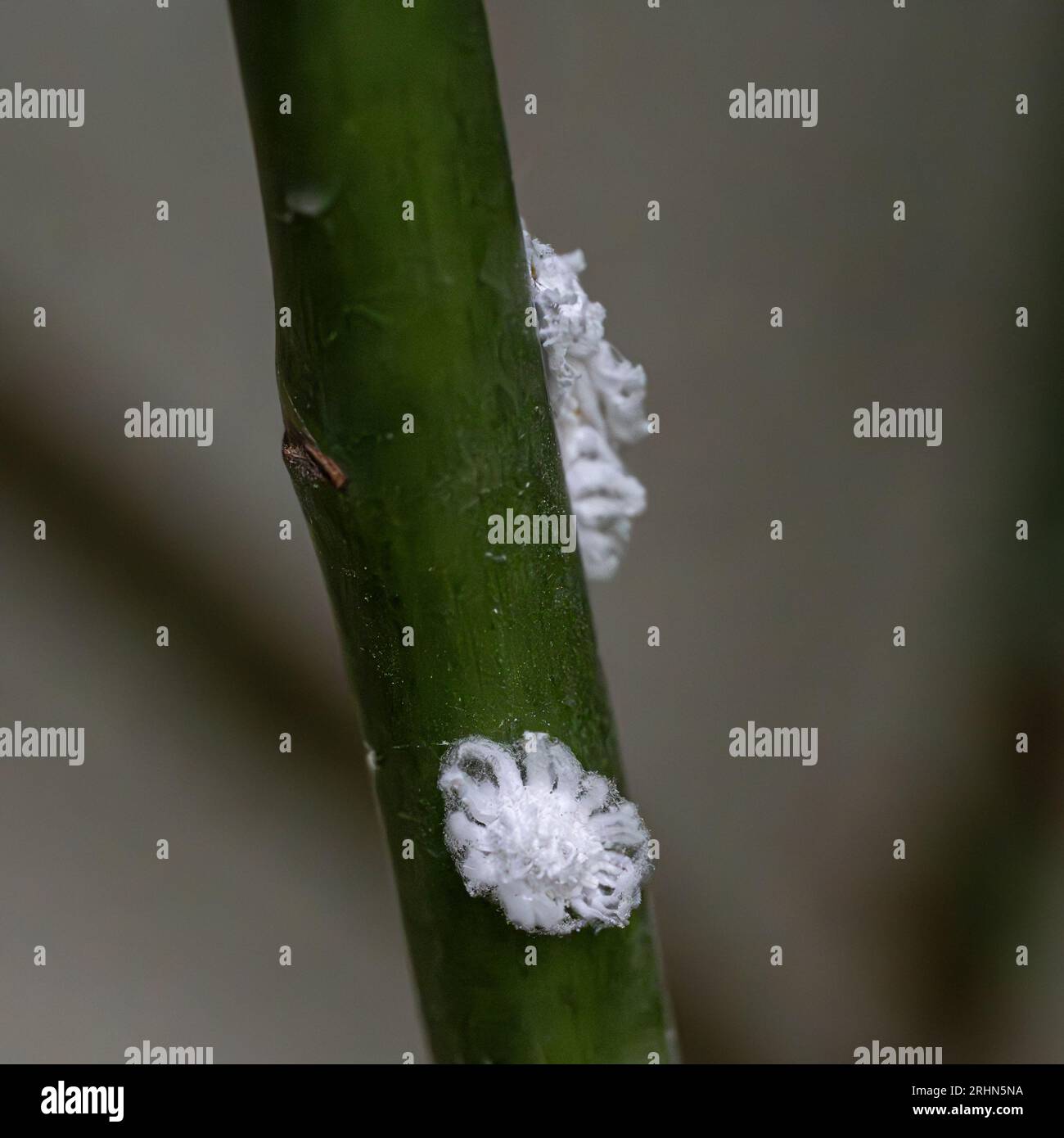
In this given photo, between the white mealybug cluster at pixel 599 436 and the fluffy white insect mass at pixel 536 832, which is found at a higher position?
the white mealybug cluster at pixel 599 436

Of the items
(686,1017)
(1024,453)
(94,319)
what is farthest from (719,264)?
(686,1017)

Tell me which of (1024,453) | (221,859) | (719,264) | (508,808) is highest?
(719,264)

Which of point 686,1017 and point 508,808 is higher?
point 508,808

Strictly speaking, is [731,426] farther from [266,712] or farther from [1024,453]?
[266,712]

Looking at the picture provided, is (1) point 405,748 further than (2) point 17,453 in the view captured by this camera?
No
